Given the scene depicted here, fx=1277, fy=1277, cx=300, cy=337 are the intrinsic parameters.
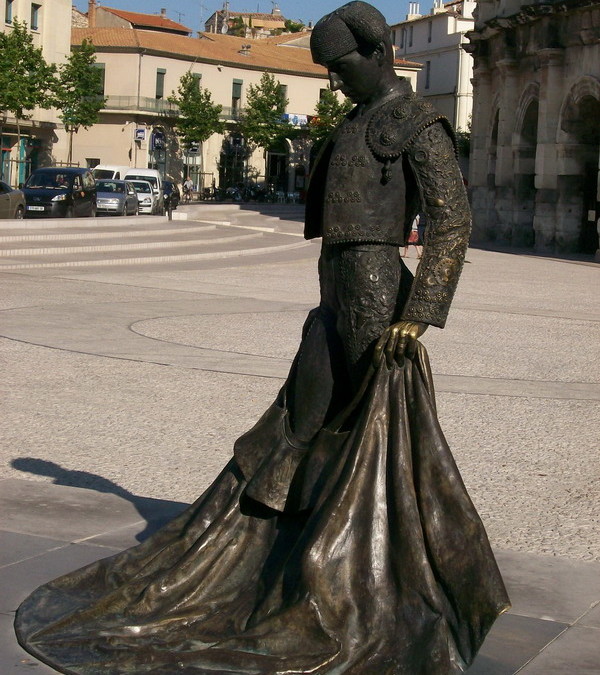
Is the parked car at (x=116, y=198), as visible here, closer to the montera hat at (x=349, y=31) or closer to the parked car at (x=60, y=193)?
the parked car at (x=60, y=193)

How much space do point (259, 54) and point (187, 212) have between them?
135ft

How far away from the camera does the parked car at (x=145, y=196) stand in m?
47.3

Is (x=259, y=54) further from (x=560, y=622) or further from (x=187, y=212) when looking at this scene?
(x=560, y=622)

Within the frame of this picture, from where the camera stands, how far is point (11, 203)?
1323 inches

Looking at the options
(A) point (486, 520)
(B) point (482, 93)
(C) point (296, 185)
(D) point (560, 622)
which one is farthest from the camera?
(C) point (296, 185)

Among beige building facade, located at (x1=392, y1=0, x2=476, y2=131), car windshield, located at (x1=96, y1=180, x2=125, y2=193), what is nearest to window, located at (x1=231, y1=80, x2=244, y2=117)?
beige building facade, located at (x1=392, y1=0, x2=476, y2=131)

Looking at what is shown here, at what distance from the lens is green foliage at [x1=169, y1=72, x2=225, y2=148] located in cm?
7488

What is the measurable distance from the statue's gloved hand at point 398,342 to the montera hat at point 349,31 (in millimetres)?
998

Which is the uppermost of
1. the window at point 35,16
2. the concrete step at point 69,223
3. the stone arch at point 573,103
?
the window at point 35,16

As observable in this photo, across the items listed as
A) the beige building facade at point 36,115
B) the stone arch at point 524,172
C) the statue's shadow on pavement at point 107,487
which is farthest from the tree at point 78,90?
the statue's shadow on pavement at point 107,487

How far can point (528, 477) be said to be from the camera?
744 centimetres

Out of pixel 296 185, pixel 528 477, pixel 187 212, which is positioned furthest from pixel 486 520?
pixel 296 185

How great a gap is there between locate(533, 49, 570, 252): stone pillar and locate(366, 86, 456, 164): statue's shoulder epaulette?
2998cm

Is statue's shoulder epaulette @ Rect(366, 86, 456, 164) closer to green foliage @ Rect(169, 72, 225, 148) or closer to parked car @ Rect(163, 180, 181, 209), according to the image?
parked car @ Rect(163, 180, 181, 209)
